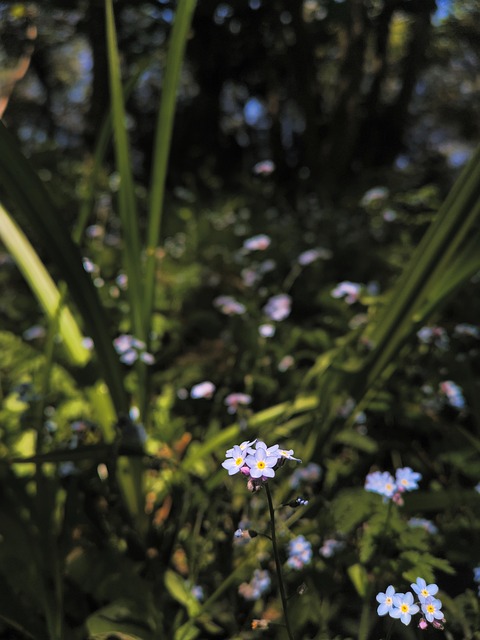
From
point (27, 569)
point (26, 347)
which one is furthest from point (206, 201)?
point (27, 569)

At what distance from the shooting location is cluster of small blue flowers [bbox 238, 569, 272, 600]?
113cm

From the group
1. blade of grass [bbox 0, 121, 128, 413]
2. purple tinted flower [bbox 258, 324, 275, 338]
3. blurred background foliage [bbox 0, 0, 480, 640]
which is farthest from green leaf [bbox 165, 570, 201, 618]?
purple tinted flower [bbox 258, 324, 275, 338]

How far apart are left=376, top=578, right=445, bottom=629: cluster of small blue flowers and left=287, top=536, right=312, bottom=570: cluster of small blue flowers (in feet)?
0.80

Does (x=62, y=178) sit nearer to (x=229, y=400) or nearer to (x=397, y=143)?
(x=397, y=143)

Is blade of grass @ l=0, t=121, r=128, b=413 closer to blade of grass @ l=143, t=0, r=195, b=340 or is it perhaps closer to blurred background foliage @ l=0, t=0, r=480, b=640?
blurred background foliage @ l=0, t=0, r=480, b=640

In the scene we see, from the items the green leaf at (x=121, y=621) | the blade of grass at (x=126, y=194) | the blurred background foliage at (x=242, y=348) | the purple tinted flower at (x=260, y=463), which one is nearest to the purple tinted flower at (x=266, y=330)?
the blurred background foliage at (x=242, y=348)

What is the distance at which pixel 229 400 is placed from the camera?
4.71 feet

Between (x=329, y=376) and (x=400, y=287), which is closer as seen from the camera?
(x=400, y=287)

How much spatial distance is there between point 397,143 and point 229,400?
2.56m

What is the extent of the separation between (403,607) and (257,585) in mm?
386

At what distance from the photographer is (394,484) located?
1.04 m

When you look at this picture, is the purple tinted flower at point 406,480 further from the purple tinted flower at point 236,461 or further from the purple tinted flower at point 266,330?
the purple tinted flower at point 266,330

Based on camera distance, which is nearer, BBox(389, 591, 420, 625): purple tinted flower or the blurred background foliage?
BBox(389, 591, 420, 625): purple tinted flower

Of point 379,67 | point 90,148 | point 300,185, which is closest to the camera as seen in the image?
point 379,67
